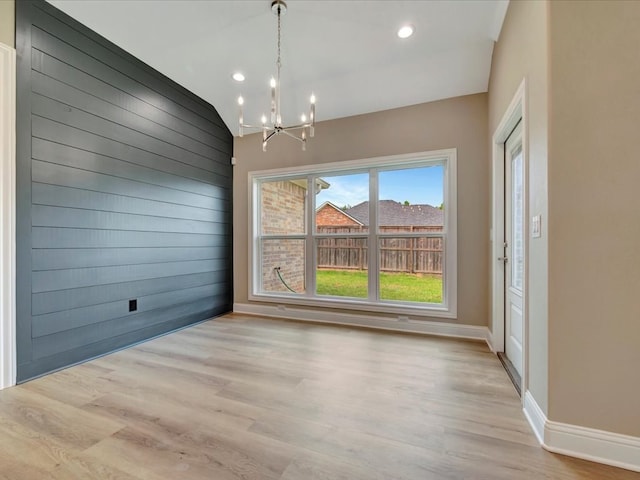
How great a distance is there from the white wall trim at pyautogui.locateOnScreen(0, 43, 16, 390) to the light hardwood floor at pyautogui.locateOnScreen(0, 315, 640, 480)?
273 millimetres

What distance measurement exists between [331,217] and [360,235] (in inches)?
20.4

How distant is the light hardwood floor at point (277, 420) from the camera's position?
4.76 feet

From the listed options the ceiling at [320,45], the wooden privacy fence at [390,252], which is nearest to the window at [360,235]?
the wooden privacy fence at [390,252]

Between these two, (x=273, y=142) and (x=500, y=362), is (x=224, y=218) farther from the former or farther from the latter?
(x=500, y=362)

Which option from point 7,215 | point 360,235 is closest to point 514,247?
point 360,235

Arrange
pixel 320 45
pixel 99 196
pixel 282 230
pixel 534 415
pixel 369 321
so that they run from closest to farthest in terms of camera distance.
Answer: pixel 534 415 → pixel 99 196 → pixel 320 45 → pixel 369 321 → pixel 282 230

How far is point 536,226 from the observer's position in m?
1.76

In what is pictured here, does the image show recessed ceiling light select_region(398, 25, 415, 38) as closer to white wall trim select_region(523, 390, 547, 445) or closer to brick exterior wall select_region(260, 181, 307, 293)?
brick exterior wall select_region(260, 181, 307, 293)

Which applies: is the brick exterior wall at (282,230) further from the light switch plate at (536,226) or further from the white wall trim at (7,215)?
the light switch plate at (536,226)

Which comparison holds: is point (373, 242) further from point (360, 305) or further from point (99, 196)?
point (99, 196)

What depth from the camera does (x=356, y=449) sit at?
1582mm

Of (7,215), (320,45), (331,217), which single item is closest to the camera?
(7,215)

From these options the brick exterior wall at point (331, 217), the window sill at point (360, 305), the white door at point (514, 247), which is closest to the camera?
the white door at point (514, 247)

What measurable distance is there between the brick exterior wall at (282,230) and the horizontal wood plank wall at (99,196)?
97 cm
